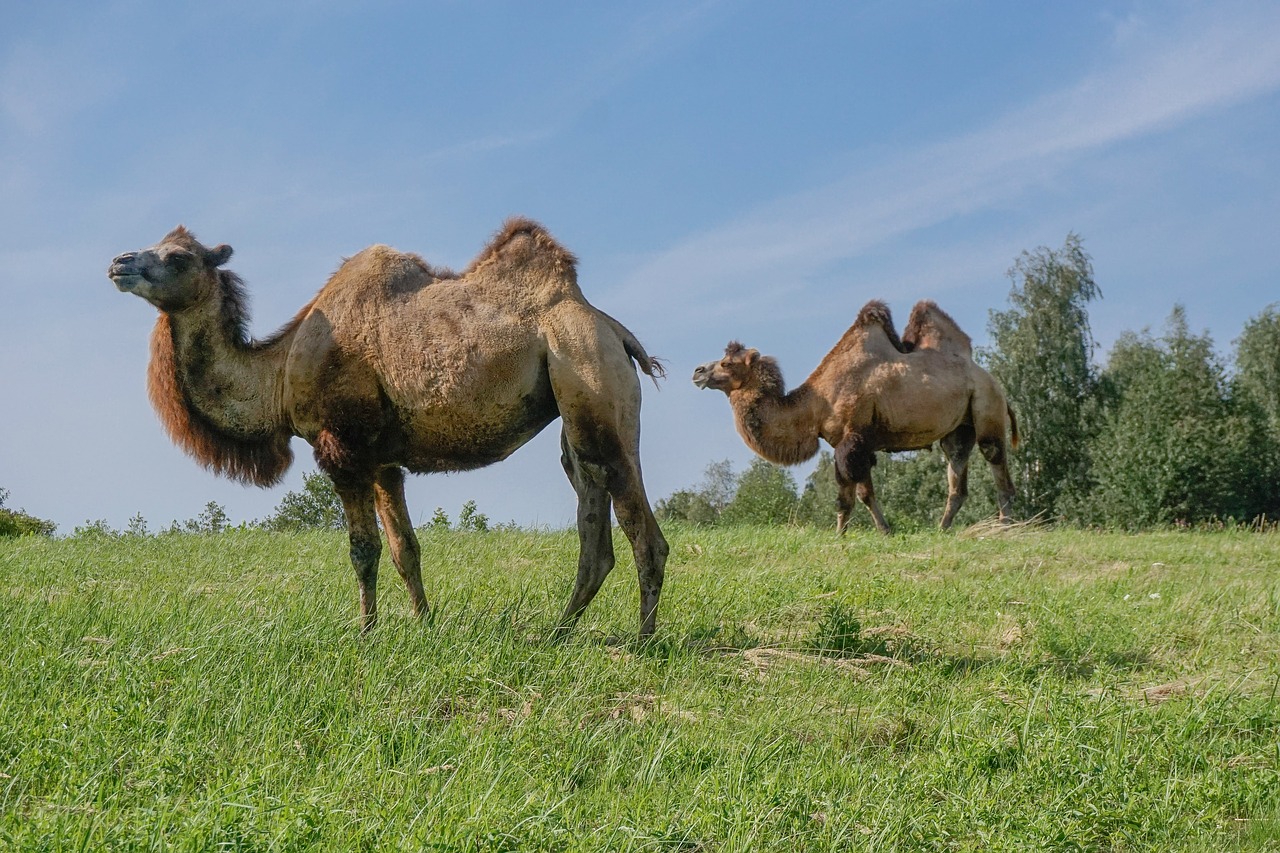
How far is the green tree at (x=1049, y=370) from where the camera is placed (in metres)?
39.4

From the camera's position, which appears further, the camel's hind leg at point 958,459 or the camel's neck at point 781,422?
the camel's hind leg at point 958,459

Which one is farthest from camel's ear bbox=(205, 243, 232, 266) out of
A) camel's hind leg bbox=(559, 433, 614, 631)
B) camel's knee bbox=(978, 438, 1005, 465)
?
camel's knee bbox=(978, 438, 1005, 465)

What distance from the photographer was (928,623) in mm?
7934

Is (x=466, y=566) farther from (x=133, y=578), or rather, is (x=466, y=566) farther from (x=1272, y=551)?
(x=1272, y=551)

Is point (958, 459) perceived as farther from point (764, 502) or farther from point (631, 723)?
point (764, 502)

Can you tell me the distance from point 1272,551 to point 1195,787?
942 centimetres

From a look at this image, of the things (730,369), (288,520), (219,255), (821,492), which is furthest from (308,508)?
(821,492)

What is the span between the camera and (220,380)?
7.50 m

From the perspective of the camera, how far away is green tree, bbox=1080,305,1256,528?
30.6 m

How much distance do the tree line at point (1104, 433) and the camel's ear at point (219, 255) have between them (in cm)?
1976

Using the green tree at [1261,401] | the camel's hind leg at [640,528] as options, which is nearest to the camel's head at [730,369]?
the camel's hind leg at [640,528]

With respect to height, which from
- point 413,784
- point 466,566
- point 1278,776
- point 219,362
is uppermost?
point 219,362

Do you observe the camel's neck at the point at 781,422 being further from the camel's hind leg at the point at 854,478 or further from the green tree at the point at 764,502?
the green tree at the point at 764,502

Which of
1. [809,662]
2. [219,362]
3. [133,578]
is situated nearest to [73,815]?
[809,662]
